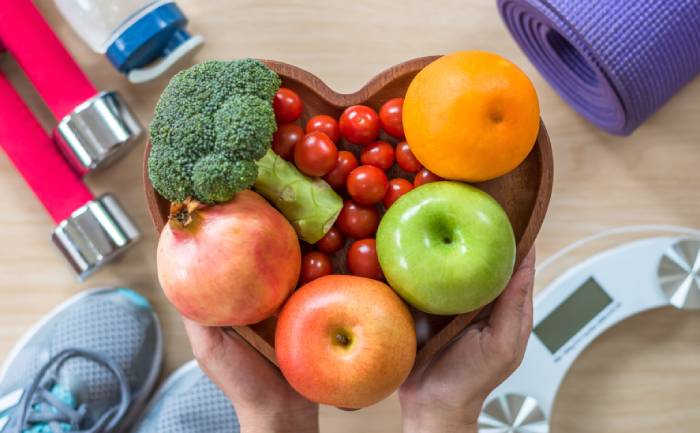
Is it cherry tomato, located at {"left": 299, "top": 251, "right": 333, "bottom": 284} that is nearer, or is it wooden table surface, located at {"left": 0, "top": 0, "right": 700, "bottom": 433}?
cherry tomato, located at {"left": 299, "top": 251, "right": 333, "bottom": 284}

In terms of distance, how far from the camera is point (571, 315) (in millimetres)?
914

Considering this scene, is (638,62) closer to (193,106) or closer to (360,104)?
(360,104)

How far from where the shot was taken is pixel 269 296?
591 mm

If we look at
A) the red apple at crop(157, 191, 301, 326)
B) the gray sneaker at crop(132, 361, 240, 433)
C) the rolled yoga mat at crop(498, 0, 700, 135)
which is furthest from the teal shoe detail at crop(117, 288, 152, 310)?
the rolled yoga mat at crop(498, 0, 700, 135)

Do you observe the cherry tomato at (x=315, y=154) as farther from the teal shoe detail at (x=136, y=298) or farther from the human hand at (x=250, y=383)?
the teal shoe detail at (x=136, y=298)

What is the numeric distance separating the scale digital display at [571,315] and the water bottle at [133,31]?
2.09 feet

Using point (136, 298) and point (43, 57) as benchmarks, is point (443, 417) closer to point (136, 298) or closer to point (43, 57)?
point (136, 298)

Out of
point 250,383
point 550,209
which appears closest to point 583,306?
point 550,209

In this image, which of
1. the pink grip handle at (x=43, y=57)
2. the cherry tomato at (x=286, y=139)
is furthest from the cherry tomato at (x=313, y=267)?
the pink grip handle at (x=43, y=57)

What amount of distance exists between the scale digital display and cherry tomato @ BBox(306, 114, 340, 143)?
45cm

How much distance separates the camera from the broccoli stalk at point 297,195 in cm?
63

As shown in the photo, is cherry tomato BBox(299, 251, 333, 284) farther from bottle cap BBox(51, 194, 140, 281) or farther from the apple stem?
bottle cap BBox(51, 194, 140, 281)

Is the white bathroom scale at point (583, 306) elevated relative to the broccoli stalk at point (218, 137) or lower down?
lower down

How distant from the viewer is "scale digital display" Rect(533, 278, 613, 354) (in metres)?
0.91
